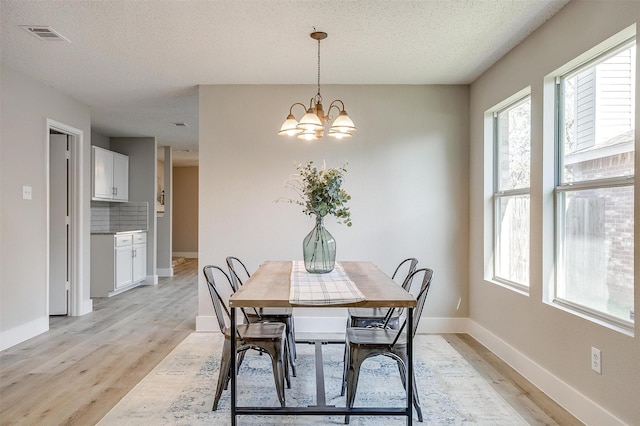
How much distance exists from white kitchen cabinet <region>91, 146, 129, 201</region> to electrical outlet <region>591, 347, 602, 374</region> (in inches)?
238

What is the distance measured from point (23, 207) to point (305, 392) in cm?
311

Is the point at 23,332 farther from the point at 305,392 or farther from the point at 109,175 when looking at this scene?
the point at 109,175

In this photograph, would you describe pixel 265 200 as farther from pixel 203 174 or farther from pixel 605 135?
pixel 605 135

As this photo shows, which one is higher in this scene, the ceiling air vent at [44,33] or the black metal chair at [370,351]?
the ceiling air vent at [44,33]

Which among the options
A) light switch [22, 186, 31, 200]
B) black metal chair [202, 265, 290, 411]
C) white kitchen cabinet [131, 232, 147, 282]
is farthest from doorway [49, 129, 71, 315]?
black metal chair [202, 265, 290, 411]

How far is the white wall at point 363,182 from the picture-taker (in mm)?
4305

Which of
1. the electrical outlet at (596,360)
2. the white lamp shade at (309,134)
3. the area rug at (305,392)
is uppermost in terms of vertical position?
the white lamp shade at (309,134)

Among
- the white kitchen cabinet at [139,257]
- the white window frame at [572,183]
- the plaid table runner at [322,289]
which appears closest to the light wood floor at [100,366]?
the white window frame at [572,183]

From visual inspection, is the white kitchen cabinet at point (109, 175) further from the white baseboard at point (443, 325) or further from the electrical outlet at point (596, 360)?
the electrical outlet at point (596, 360)

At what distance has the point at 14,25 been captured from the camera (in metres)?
2.96

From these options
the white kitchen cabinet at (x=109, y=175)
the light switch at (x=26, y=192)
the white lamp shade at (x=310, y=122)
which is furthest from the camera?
the white kitchen cabinet at (x=109, y=175)

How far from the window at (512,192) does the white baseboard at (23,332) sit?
424 centimetres

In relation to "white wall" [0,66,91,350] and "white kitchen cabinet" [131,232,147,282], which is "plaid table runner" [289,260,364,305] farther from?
"white kitchen cabinet" [131,232,147,282]

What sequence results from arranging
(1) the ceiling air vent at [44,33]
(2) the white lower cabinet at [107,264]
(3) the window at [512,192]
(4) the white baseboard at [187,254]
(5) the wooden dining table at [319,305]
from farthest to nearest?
(4) the white baseboard at [187,254]
(2) the white lower cabinet at [107,264]
(3) the window at [512,192]
(1) the ceiling air vent at [44,33]
(5) the wooden dining table at [319,305]
